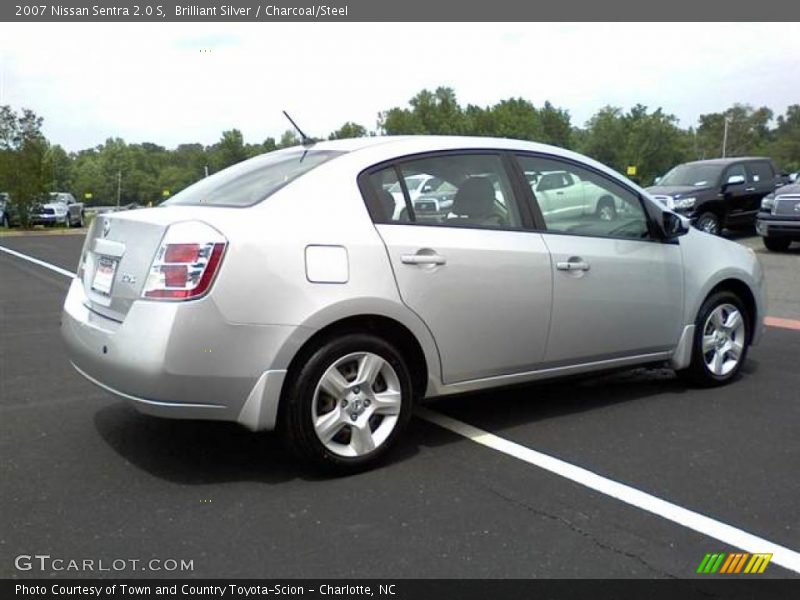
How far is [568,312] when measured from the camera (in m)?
4.38

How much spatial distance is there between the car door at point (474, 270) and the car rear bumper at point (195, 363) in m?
0.80

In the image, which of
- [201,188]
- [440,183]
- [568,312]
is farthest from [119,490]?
[568,312]

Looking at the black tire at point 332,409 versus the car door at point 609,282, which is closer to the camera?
the black tire at point 332,409

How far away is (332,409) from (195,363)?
708 millimetres

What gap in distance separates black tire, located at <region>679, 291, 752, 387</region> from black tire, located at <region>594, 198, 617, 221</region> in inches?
38.9

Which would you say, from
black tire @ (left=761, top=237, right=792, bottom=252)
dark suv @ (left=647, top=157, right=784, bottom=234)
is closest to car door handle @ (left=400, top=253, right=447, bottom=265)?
dark suv @ (left=647, top=157, right=784, bottom=234)

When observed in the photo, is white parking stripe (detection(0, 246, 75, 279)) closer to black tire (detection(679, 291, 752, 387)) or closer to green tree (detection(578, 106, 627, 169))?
black tire (detection(679, 291, 752, 387))

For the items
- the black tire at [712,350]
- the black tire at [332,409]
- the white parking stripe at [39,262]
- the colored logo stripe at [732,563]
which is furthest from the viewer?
the white parking stripe at [39,262]

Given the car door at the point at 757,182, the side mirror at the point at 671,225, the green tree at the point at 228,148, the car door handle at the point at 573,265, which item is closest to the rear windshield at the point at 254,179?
the car door handle at the point at 573,265

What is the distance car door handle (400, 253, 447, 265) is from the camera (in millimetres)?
3779

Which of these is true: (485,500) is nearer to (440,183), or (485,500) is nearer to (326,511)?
(326,511)

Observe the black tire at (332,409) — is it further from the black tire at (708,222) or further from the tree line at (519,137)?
the tree line at (519,137)

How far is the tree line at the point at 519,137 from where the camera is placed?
72.4 meters

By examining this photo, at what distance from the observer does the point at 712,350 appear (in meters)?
5.21
